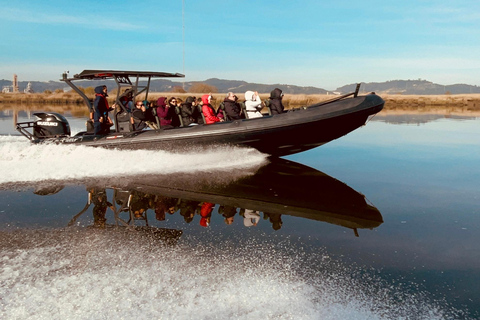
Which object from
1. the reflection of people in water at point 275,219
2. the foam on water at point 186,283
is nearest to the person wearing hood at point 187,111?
the reflection of people in water at point 275,219

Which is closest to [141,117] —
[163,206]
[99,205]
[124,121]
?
[124,121]

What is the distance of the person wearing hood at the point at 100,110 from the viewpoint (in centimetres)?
863

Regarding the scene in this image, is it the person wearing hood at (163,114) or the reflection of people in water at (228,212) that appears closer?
the reflection of people in water at (228,212)

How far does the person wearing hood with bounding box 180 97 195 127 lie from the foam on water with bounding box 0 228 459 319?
16.7 ft

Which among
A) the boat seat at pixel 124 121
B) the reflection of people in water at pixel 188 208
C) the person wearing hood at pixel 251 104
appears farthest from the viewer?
the person wearing hood at pixel 251 104

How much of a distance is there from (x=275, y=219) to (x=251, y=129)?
323 centimetres

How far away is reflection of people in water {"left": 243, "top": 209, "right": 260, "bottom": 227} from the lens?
5.01 metres

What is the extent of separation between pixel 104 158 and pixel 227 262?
211 inches

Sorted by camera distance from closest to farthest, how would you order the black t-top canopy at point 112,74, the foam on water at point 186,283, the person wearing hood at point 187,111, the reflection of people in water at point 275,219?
the foam on water at point 186,283, the reflection of people in water at point 275,219, the black t-top canopy at point 112,74, the person wearing hood at point 187,111

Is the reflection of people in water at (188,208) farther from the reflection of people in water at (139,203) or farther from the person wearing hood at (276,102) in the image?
the person wearing hood at (276,102)

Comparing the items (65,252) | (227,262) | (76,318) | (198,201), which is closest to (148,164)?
(198,201)

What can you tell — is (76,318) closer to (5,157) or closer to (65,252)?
(65,252)

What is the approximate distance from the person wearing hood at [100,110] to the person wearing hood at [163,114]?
1.11m

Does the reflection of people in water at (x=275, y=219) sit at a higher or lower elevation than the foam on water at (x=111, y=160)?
lower
